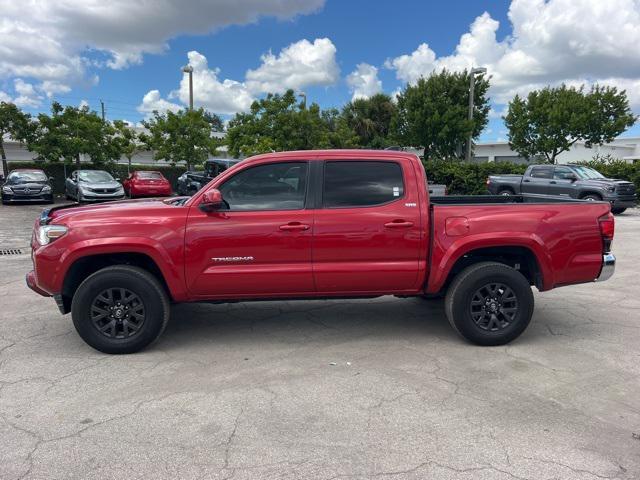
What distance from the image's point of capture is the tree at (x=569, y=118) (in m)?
30.5

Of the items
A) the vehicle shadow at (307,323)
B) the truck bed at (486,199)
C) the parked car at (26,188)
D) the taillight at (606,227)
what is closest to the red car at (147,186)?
the parked car at (26,188)

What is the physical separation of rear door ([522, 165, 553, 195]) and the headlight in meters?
17.3

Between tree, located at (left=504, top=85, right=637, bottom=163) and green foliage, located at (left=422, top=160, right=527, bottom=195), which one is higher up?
tree, located at (left=504, top=85, right=637, bottom=163)

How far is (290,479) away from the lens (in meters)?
2.72

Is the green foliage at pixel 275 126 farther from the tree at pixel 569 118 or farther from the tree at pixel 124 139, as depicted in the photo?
the tree at pixel 569 118

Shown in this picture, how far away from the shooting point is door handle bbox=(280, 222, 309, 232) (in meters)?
4.41

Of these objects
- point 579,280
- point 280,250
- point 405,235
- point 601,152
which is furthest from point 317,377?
point 601,152

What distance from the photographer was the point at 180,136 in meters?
25.8

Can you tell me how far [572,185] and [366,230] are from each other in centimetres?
1544

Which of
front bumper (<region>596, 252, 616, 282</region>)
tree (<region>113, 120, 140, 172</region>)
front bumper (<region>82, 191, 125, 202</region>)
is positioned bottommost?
front bumper (<region>82, 191, 125, 202</region>)

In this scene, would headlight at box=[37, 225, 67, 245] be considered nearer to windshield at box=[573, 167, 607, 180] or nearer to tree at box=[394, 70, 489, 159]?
windshield at box=[573, 167, 607, 180]

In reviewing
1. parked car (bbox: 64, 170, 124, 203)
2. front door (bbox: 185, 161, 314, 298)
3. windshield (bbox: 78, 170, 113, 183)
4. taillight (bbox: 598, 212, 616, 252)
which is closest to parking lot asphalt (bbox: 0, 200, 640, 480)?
front door (bbox: 185, 161, 314, 298)

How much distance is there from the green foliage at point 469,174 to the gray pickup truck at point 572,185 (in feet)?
9.71

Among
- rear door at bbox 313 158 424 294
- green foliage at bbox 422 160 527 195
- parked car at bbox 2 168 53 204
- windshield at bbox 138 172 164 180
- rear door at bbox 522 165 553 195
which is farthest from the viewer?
green foliage at bbox 422 160 527 195
